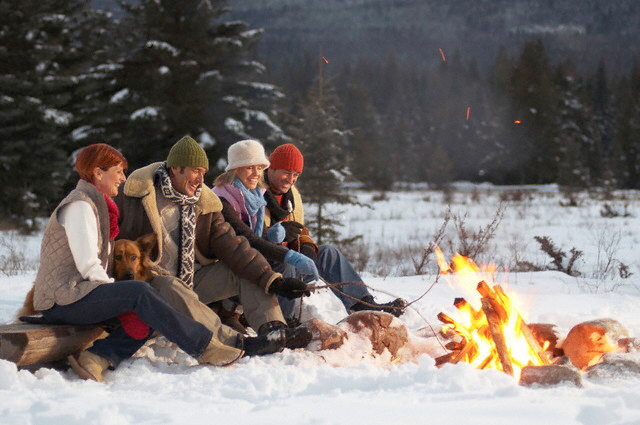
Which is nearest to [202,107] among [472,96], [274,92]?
[274,92]

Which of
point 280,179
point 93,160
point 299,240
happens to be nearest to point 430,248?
point 299,240

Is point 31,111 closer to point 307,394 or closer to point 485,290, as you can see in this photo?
point 485,290

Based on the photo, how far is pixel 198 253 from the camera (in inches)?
197

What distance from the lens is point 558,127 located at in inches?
2119

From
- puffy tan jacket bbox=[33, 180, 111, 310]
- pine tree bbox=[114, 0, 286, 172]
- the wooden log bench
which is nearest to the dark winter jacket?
puffy tan jacket bbox=[33, 180, 111, 310]

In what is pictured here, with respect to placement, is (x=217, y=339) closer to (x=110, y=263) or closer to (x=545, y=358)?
(x=110, y=263)

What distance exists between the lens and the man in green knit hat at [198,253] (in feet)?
14.6

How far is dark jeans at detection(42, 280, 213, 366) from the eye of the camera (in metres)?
4.05

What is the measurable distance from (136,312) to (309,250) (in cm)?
179

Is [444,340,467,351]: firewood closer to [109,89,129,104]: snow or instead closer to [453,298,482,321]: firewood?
[453,298,482,321]: firewood

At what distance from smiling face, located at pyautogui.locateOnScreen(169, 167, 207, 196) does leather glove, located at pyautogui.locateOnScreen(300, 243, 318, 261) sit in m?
1.19

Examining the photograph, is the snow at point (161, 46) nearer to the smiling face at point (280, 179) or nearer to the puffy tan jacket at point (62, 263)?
the smiling face at point (280, 179)

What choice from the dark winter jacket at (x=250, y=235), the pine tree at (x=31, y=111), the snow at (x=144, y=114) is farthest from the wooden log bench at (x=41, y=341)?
the pine tree at (x=31, y=111)

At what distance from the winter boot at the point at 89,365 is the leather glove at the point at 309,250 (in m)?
1.89
